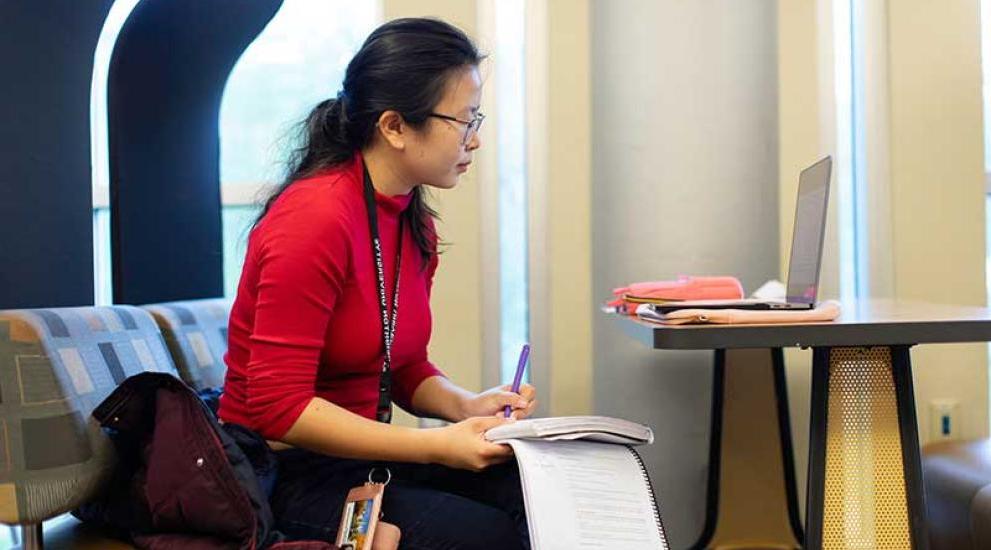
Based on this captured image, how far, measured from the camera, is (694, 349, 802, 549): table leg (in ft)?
8.21

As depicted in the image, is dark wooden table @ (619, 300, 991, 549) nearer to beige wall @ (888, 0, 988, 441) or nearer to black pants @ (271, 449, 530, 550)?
black pants @ (271, 449, 530, 550)

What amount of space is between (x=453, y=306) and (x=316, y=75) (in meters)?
0.74

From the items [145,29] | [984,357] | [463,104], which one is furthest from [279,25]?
[984,357]

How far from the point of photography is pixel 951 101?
2496mm

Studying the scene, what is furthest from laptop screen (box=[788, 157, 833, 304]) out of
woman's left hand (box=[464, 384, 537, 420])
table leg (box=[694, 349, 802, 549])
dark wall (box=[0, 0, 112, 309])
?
dark wall (box=[0, 0, 112, 309])

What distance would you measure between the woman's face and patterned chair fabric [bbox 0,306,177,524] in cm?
55

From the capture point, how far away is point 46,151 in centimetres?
159

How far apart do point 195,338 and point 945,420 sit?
6.02ft

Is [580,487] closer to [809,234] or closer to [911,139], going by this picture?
[809,234]

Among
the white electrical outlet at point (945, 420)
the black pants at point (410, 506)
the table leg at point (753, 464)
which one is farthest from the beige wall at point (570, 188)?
the black pants at point (410, 506)

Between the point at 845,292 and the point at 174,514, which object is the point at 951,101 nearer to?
the point at 845,292

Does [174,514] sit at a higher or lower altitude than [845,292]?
Answer: lower

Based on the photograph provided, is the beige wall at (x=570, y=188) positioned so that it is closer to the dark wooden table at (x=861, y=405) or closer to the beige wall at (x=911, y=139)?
the beige wall at (x=911, y=139)

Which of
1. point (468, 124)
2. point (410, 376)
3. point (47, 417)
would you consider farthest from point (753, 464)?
point (47, 417)
